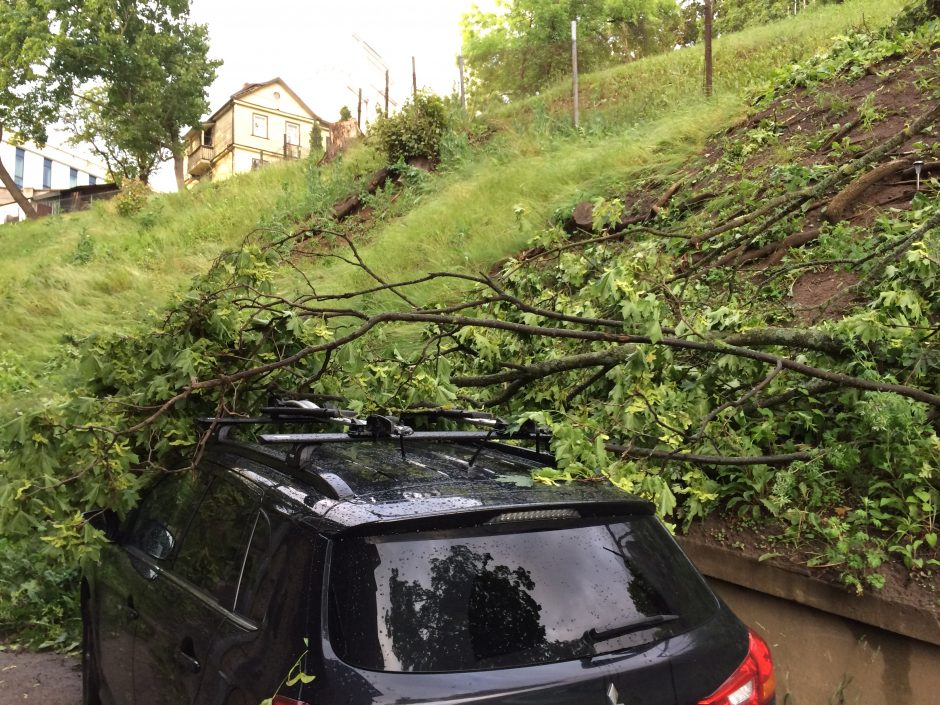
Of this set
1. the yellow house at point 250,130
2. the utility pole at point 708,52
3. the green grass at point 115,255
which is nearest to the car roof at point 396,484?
the green grass at point 115,255

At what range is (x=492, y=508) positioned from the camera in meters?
2.27

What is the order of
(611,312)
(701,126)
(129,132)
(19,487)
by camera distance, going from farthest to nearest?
(129,132), (701,126), (611,312), (19,487)

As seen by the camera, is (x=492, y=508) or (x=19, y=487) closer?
(x=492, y=508)

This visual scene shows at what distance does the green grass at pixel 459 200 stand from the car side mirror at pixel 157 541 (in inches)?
47.7

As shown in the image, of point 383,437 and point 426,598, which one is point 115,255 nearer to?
point 383,437

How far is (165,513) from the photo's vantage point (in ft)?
11.1

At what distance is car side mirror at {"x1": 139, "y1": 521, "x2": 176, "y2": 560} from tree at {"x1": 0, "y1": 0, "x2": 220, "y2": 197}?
34903mm

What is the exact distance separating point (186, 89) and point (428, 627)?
1490 inches

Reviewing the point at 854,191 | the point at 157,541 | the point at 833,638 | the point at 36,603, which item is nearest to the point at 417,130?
the point at 854,191

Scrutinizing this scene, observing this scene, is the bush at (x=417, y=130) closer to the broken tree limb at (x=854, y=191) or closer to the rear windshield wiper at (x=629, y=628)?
the broken tree limb at (x=854, y=191)

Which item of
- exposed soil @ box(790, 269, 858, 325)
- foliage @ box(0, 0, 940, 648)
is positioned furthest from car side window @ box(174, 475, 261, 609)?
exposed soil @ box(790, 269, 858, 325)

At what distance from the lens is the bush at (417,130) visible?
53.8 feet

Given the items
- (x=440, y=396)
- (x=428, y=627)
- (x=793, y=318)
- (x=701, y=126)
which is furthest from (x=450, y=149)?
(x=428, y=627)

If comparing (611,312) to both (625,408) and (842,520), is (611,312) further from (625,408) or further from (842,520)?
(842,520)
